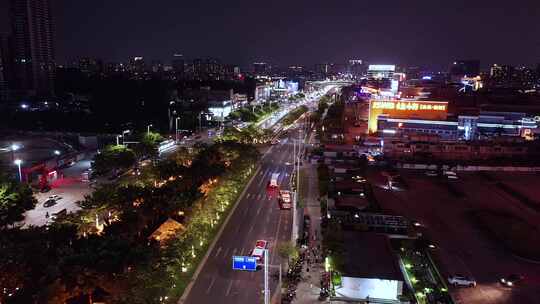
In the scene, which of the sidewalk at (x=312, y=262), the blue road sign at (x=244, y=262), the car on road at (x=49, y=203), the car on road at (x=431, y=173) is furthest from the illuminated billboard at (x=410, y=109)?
the blue road sign at (x=244, y=262)

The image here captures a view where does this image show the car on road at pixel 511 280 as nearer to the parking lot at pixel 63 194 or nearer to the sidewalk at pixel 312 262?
the sidewalk at pixel 312 262

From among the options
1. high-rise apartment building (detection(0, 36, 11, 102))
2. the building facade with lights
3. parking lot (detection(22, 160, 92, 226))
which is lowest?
parking lot (detection(22, 160, 92, 226))

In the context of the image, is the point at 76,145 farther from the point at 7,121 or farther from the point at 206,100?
the point at 206,100

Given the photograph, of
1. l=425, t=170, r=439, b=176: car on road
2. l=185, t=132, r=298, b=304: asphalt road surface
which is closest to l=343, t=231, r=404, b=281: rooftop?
l=185, t=132, r=298, b=304: asphalt road surface

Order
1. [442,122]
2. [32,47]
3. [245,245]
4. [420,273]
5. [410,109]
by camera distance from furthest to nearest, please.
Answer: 1. [32,47]
2. [410,109]
3. [442,122]
4. [245,245]
5. [420,273]

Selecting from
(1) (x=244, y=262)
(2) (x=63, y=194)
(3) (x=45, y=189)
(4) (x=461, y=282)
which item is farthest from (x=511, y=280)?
(3) (x=45, y=189)

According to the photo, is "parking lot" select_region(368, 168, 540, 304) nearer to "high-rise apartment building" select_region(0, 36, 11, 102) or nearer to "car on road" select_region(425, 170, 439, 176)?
"car on road" select_region(425, 170, 439, 176)

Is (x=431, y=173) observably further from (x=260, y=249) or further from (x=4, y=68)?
(x=4, y=68)
